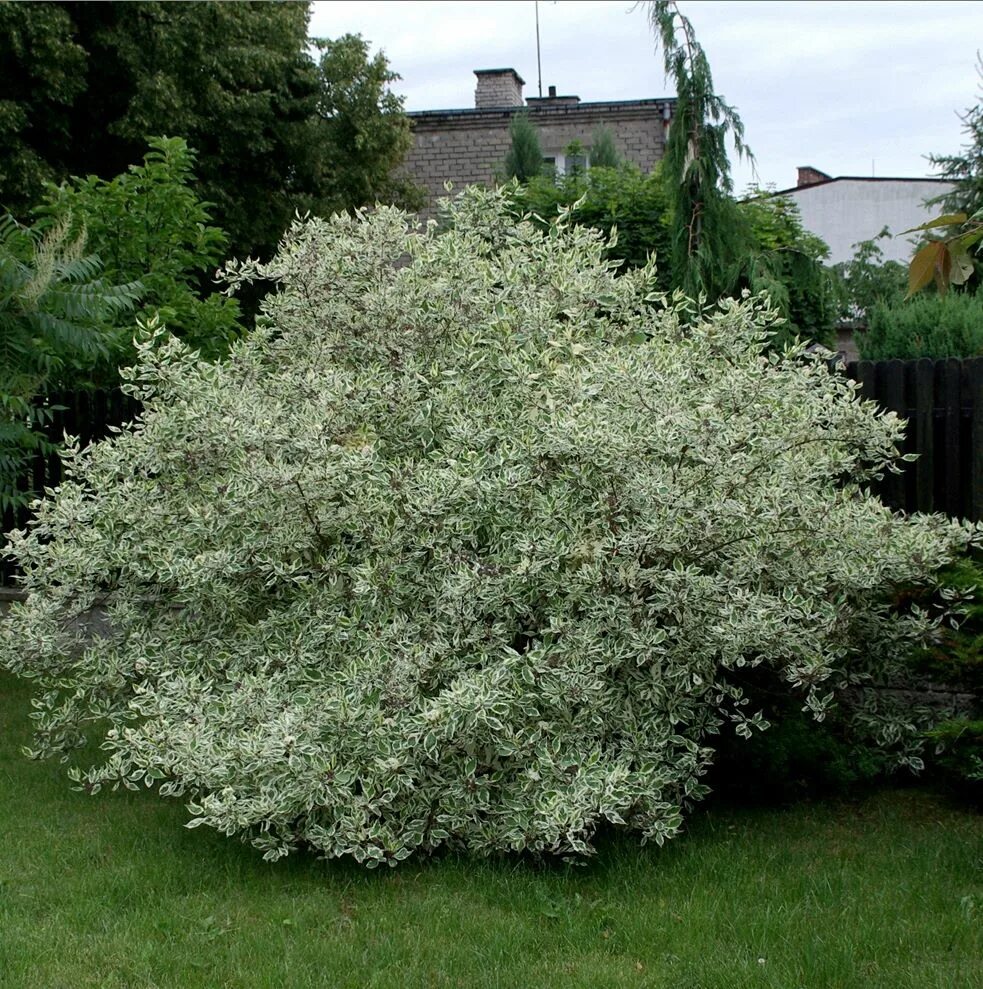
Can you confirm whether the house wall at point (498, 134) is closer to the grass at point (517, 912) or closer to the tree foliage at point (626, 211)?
the tree foliage at point (626, 211)

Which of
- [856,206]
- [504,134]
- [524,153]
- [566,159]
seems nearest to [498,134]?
[504,134]

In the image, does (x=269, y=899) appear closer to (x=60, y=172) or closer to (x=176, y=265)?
(x=176, y=265)

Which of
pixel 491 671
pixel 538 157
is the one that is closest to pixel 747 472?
pixel 491 671

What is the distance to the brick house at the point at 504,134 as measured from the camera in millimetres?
25766

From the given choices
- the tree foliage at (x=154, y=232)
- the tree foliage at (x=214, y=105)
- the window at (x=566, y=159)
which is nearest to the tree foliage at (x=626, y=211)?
the tree foliage at (x=214, y=105)

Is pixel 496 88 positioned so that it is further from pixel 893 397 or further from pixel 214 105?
pixel 893 397

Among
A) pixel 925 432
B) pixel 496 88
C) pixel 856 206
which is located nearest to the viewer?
pixel 925 432

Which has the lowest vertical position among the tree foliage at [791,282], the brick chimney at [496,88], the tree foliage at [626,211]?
the tree foliage at [791,282]

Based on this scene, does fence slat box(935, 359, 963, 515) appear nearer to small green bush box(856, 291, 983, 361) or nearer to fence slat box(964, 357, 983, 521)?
fence slat box(964, 357, 983, 521)

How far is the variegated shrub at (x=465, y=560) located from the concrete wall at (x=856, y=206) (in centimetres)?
2783

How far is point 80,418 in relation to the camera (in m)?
9.14

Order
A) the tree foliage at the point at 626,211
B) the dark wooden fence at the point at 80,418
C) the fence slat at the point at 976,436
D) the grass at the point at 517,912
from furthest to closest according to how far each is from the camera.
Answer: the tree foliage at the point at 626,211 < the dark wooden fence at the point at 80,418 < the fence slat at the point at 976,436 < the grass at the point at 517,912

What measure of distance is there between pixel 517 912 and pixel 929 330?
8.66 m

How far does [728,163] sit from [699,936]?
24.6 feet
